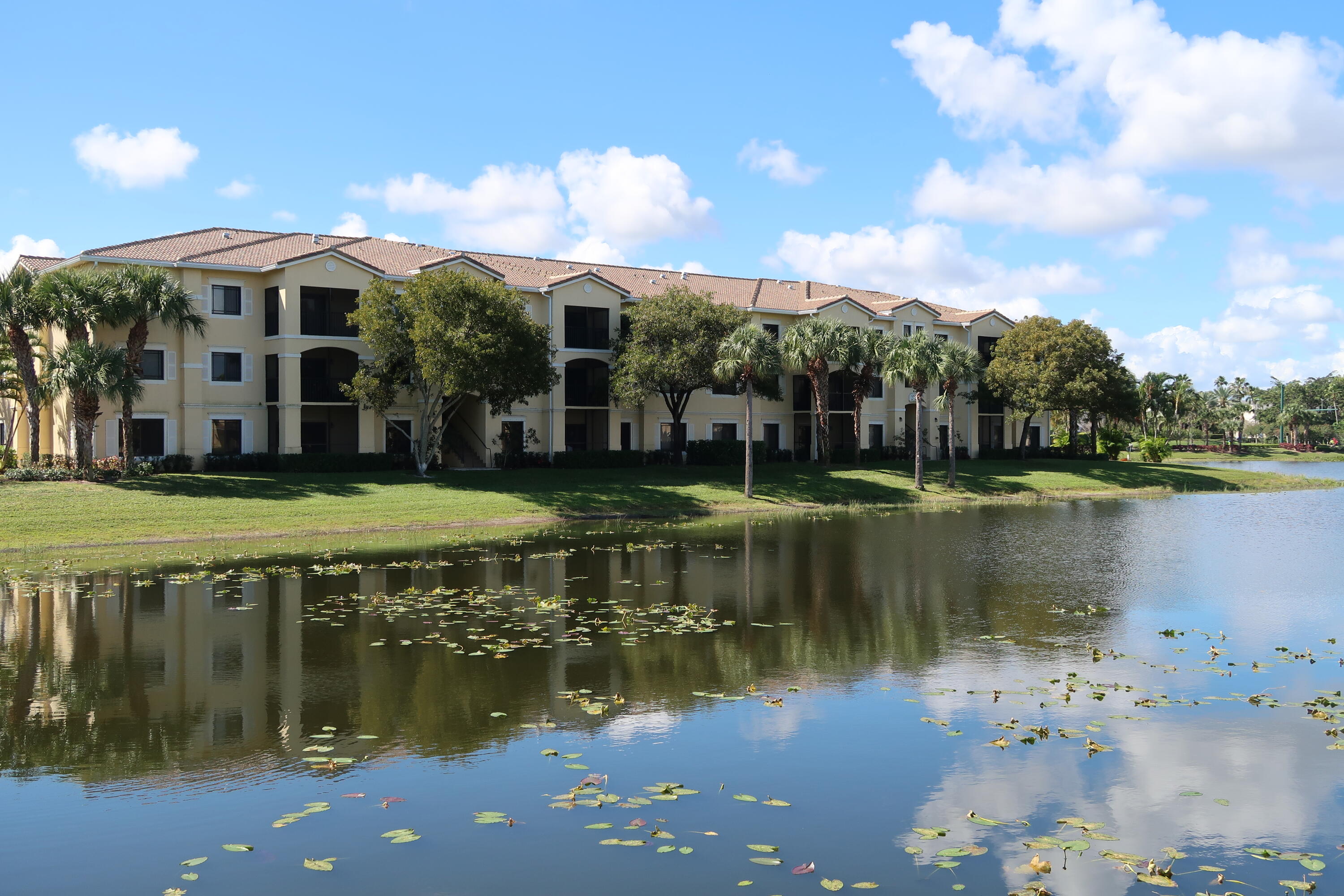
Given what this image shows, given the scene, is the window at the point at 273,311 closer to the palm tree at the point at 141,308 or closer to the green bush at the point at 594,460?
the palm tree at the point at 141,308

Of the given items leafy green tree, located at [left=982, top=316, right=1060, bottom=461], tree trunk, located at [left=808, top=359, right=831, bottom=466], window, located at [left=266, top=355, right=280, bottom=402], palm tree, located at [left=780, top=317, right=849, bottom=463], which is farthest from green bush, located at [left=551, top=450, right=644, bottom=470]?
leafy green tree, located at [left=982, top=316, right=1060, bottom=461]

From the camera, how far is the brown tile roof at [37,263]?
4469 cm

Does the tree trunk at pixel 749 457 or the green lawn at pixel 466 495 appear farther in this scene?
the tree trunk at pixel 749 457

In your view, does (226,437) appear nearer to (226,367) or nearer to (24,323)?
(226,367)

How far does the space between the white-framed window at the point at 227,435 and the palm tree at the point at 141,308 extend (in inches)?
124

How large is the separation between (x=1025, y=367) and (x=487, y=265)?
107 feet

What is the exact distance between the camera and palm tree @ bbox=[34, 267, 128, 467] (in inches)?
1517

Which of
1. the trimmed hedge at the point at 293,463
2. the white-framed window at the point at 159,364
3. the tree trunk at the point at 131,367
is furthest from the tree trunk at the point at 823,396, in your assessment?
the tree trunk at the point at 131,367

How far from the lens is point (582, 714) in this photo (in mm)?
11445

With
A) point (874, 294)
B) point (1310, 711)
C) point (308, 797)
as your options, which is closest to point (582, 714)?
point (308, 797)

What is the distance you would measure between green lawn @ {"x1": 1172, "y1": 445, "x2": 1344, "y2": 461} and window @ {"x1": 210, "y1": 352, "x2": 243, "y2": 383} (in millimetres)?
80588

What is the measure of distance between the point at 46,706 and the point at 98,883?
19.0 ft

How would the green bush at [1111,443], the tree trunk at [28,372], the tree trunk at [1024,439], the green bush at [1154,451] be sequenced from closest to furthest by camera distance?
1. the tree trunk at [28,372]
2. the tree trunk at [1024,439]
3. the green bush at [1111,443]
4. the green bush at [1154,451]

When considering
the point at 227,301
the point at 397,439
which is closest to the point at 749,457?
the point at 397,439
